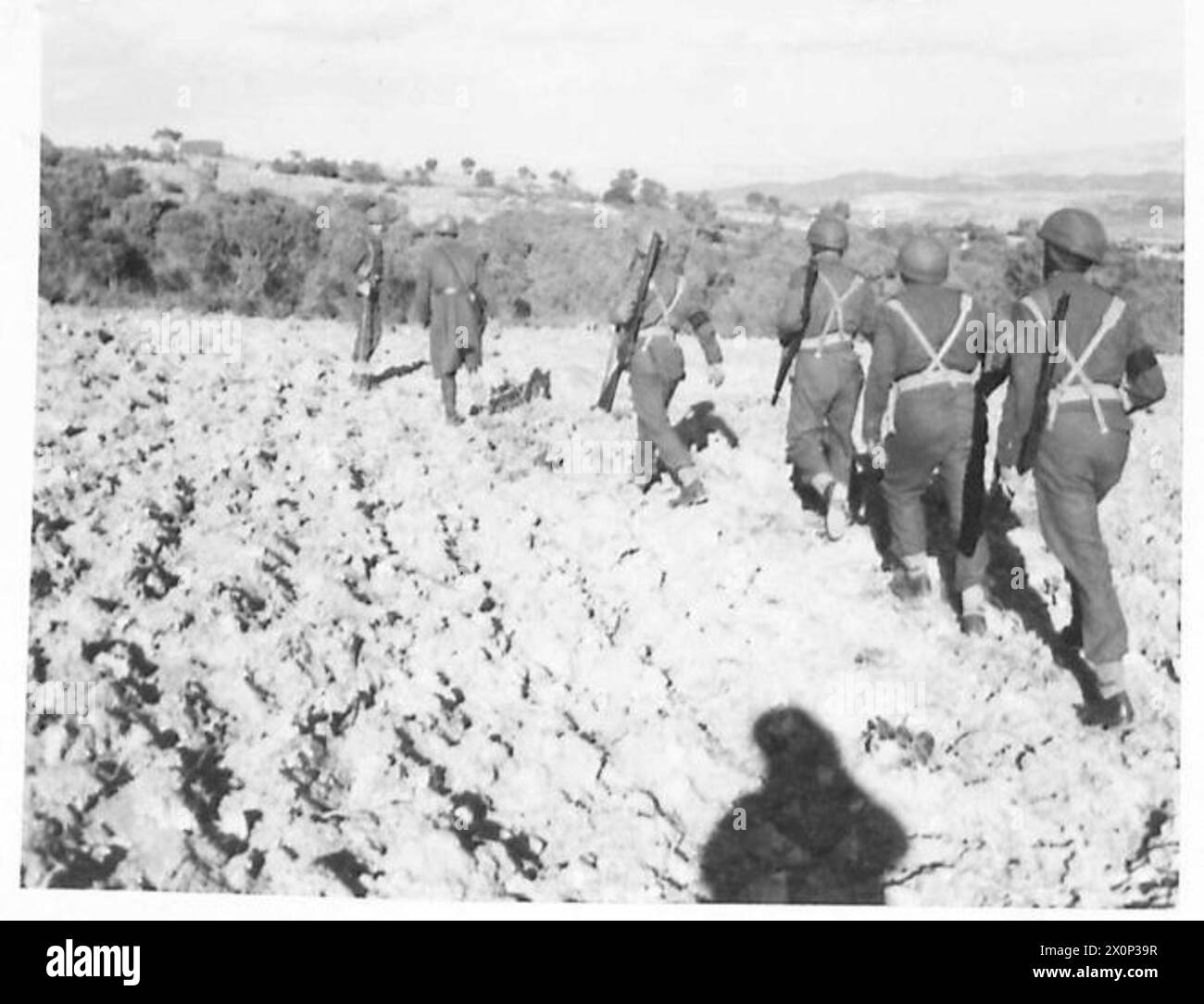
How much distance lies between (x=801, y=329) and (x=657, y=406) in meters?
0.73

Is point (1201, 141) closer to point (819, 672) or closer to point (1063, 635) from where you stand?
point (1063, 635)

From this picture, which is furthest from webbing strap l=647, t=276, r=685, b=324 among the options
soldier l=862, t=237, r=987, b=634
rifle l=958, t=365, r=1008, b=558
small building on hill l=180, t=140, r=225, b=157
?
small building on hill l=180, t=140, r=225, b=157

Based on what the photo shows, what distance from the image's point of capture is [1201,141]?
6930 millimetres

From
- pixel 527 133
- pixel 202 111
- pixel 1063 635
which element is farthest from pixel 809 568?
pixel 202 111

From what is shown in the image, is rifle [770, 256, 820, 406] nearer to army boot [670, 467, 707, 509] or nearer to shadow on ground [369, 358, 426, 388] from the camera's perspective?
army boot [670, 467, 707, 509]

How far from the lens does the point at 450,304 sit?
8.57 meters

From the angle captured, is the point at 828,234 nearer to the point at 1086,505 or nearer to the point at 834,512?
the point at 834,512

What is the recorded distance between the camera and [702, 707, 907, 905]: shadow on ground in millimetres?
6539

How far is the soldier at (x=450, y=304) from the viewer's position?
332 inches

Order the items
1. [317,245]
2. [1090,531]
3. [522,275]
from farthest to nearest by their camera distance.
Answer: [522,275], [317,245], [1090,531]

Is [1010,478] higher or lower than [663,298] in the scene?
lower

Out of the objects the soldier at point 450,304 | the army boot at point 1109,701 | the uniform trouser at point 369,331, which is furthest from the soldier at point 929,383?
the uniform trouser at point 369,331

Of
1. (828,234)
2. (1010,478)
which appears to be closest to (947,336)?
(1010,478)

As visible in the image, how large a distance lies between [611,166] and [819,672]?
247 centimetres
